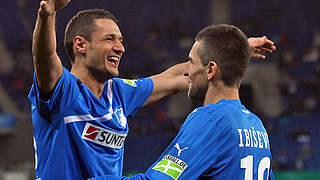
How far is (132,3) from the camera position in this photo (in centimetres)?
1664

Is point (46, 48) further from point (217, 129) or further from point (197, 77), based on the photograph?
point (217, 129)

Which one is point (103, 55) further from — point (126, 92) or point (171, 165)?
point (171, 165)

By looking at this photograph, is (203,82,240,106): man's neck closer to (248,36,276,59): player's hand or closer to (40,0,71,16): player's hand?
(40,0,71,16): player's hand

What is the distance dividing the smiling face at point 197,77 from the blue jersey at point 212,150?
0.14m

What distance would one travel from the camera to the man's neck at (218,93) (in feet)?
8.28

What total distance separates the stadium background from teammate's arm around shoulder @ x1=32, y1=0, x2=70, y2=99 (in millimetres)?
7393

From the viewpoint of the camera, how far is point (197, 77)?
255cm

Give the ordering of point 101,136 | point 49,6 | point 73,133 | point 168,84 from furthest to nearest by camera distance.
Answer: point 168,84
point 101,136
point 73,133
point 49,6

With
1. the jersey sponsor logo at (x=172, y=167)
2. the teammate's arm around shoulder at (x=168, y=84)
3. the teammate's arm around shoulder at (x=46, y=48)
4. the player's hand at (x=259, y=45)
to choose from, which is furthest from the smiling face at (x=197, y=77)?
the teammate's arm around shoulder at (x=168, y=84)

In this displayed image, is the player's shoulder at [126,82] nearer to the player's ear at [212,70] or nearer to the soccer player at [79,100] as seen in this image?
the soccer player at [79,100]

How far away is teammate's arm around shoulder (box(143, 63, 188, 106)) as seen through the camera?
393cm

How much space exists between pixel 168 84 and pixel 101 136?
1.10 meters

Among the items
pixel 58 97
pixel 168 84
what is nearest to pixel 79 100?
pixel 58 97

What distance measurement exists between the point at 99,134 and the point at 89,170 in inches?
9.8
